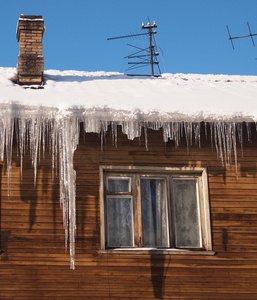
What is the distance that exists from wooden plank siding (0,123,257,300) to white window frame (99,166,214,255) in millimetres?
81

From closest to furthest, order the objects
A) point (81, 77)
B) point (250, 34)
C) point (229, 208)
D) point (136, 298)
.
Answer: point (136, 298)
point (229, 208)
point (81, 77)
point (250, 34)

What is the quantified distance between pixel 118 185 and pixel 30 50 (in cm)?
321

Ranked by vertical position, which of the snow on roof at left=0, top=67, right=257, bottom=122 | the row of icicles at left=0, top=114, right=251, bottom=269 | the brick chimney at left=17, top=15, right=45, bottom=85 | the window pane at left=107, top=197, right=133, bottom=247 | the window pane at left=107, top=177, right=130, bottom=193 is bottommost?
the window pane at left=107, top=197, right=133, bottom=247

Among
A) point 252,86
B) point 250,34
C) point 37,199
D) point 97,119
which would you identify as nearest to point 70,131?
point 97,119

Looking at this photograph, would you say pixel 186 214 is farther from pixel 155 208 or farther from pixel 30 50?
pixel 30 50

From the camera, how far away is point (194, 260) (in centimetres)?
796

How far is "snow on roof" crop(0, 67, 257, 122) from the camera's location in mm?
7840

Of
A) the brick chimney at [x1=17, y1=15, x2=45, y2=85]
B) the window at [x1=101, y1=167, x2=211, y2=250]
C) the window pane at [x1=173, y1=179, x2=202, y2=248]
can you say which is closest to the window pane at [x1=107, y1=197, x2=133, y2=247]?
the window at [x1=101, y1=167, x2=211, y2=250]

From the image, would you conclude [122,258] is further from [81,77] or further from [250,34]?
[250,34]

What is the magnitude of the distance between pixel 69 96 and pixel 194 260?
10.9ft

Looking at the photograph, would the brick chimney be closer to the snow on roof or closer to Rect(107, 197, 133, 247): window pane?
the snow on roof

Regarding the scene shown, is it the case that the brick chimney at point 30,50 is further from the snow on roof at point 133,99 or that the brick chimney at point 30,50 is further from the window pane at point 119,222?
the window pane at point 119,222

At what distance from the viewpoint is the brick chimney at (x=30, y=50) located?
9.28 m

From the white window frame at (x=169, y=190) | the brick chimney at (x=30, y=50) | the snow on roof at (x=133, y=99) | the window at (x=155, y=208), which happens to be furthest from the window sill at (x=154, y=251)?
the brick chimney at (x=30, y=50)
